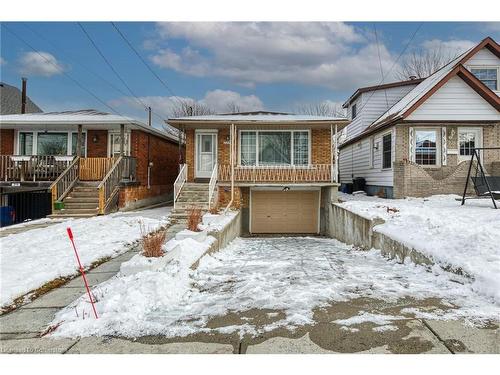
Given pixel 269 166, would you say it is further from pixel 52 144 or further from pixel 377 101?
pixel 52 144

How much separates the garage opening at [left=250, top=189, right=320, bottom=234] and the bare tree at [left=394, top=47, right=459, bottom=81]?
22.0 meters

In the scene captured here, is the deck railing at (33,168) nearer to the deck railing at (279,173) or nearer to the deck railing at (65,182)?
the deck railing at (65,182)

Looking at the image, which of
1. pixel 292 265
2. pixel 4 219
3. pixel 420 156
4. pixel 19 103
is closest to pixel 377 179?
pixel 420 156

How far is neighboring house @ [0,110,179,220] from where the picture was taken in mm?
13383

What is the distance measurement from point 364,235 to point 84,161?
39.9 feet

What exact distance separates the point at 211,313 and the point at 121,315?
96cm

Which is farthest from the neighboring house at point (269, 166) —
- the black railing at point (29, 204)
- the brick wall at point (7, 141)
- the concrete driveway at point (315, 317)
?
the concrete driveway at point (315, 317)

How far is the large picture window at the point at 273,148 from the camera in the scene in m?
16.1

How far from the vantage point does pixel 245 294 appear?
14.5 ft

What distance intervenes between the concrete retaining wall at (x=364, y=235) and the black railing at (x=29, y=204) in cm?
1348

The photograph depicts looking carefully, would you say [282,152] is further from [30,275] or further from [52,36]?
[30,275]

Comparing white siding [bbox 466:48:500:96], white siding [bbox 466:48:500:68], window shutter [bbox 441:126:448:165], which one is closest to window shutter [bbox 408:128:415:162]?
window shutter [bbox 441:126:448:165]

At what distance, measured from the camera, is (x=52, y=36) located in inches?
312

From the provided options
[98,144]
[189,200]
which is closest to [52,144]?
[98,144]
